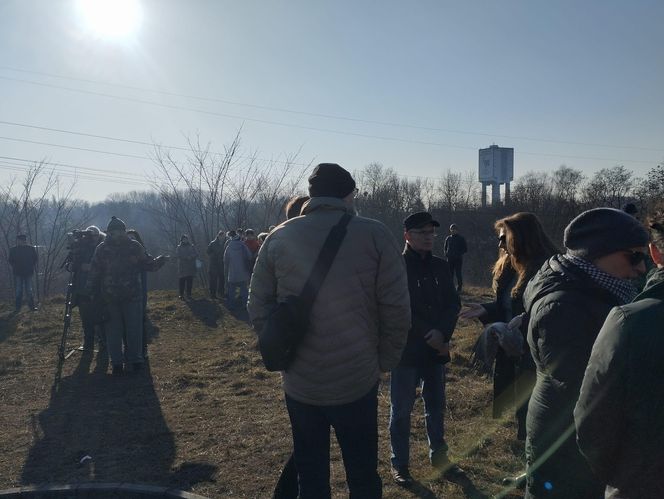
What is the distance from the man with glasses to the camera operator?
690cm

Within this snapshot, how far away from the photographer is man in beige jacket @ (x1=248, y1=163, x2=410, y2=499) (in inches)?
109

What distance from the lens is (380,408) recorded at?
6098mm

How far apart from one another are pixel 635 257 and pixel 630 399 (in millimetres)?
811

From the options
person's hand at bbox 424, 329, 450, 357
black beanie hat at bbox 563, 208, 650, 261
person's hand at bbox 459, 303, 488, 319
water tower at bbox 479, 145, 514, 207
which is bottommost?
person's hand at bbox 424, 329, 450, 357

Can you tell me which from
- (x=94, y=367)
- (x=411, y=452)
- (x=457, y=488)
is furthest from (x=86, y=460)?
(x=94, y=367)

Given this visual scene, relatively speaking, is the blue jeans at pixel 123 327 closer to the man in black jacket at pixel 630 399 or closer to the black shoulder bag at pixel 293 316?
the black shoulder bag at pixel 293 316

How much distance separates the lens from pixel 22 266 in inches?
541

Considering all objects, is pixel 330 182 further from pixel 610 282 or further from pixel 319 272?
pixel 610 282

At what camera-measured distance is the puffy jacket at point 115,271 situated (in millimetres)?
7355

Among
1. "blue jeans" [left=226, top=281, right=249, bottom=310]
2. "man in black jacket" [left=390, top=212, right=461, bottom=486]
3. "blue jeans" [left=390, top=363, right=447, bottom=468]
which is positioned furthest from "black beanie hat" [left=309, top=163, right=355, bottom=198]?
"blue jeans" [left=226, top=281, right=249, bottom=310]

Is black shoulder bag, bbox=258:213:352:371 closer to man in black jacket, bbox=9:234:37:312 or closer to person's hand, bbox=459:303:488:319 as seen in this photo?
person's hand, bbox=459:303:488:319

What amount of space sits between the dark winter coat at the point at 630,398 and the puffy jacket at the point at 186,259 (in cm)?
1362

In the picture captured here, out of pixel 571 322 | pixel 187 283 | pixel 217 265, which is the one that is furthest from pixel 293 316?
pixel 187 283

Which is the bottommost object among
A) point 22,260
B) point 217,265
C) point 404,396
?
point 404,396
